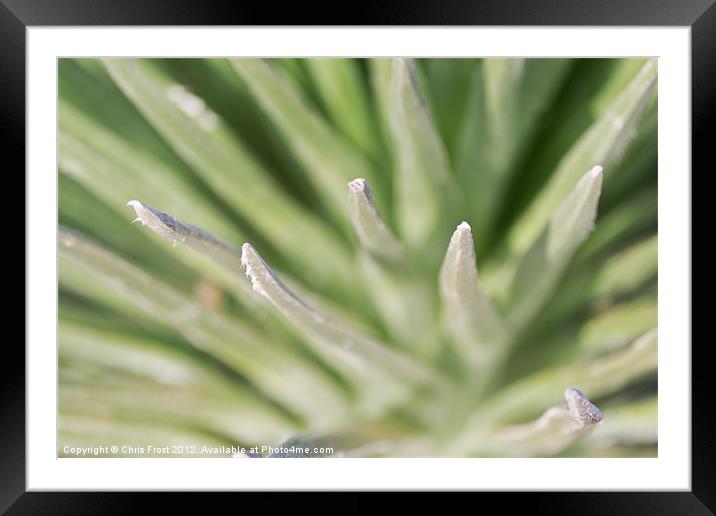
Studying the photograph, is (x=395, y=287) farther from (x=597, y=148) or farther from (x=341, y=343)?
(x=597, y=148)

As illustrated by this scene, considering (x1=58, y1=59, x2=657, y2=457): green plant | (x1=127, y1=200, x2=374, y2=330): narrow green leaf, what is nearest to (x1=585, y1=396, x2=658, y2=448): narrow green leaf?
(x1=58, y1=59, x2=657, y2=457): green plant

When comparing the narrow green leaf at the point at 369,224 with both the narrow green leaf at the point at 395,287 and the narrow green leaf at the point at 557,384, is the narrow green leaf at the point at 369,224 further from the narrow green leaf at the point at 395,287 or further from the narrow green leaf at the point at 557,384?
the narrow green leaf at the point at 557,384

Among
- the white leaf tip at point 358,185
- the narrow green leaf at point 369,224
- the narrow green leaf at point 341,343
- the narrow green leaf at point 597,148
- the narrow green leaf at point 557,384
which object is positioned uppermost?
the narrow green leaf at point 597,148

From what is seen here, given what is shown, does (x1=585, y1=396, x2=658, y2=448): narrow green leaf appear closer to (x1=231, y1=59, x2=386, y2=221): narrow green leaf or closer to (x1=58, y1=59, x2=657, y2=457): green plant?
(x1=58, y1=59, x2=657, y2=457): green plant

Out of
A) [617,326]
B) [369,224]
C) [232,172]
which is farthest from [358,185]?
[617,326]

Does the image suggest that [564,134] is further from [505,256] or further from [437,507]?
[437,507]

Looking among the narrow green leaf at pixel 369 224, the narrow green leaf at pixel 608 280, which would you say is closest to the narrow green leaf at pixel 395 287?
the narrow green leaf at pixel 369 224
